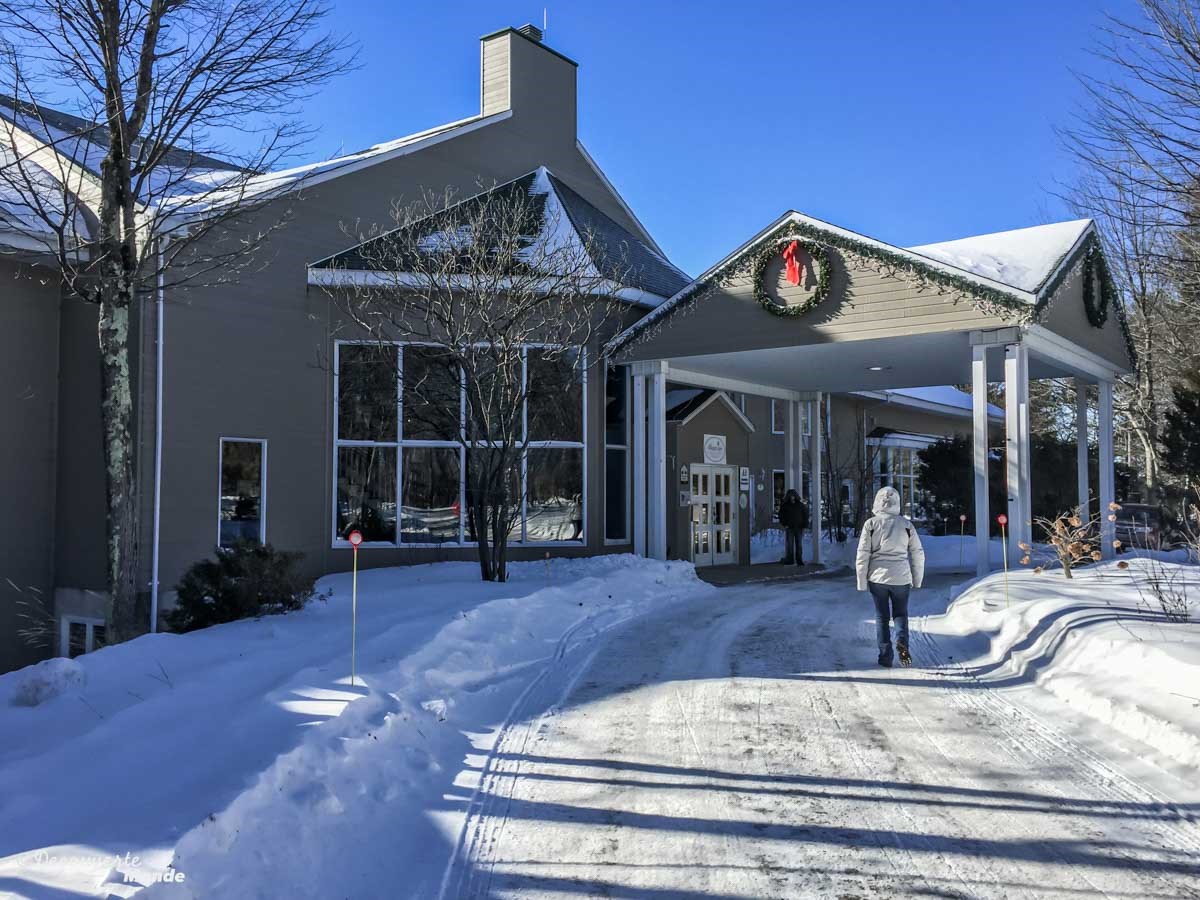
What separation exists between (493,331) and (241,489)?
4.98 m

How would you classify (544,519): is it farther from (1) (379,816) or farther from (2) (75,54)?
(1) (379,816)

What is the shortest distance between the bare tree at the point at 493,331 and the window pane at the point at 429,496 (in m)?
0.16

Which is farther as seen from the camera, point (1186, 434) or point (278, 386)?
point (1186, 434)

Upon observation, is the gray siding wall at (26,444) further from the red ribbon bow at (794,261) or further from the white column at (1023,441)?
the white column at (1023,441)

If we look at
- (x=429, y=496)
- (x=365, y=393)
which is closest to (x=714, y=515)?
(x=429, y=496)

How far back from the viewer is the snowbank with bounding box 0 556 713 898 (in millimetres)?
4000

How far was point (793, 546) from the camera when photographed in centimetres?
1977

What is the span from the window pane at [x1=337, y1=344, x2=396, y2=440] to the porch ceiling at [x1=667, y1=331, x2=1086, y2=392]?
5.03 meters

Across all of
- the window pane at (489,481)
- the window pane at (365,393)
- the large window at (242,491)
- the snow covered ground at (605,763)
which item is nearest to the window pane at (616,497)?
the window pane at (489,481)

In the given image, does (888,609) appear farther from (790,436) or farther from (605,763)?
(790,436)

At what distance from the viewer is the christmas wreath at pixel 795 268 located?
559 inches

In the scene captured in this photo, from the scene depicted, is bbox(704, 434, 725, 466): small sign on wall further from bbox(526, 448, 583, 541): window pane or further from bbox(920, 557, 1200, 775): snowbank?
bbox(920, 557, 1200, 775): snowbank

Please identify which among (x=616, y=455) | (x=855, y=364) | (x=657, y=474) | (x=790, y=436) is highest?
(x=855, y=364)

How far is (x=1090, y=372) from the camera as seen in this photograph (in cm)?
1722
